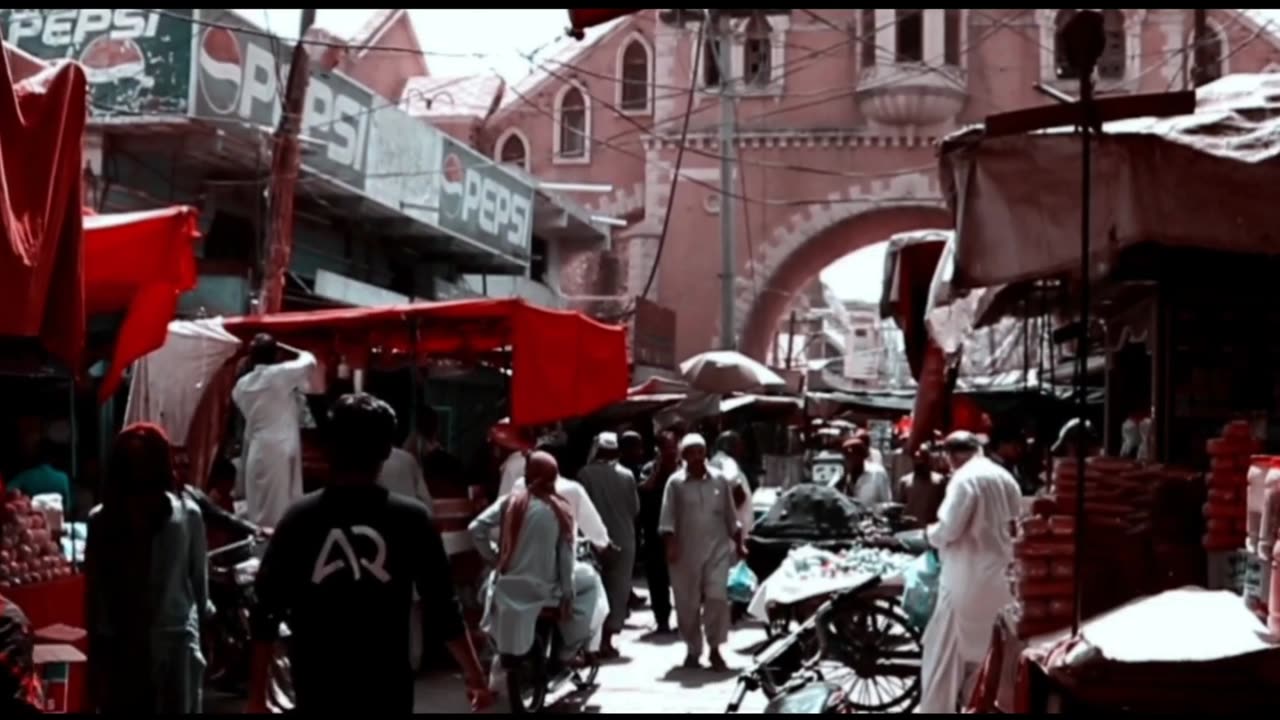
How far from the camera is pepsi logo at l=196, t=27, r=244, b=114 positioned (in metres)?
14.5

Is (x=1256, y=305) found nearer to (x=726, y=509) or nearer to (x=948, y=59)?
(x=726, y=509)

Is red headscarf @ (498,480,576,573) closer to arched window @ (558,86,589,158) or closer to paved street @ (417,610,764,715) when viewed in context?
paved street @ (417,610,764,715)

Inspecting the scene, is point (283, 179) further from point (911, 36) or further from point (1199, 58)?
point (911, 36)

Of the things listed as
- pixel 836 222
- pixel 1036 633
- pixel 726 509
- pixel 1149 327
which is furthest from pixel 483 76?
pixel 1036 633

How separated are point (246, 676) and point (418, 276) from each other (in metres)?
14.4

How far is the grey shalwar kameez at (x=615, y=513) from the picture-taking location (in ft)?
40.7

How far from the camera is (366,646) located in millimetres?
4152

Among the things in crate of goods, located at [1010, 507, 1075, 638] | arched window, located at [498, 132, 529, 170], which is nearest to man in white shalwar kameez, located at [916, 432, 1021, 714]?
crate of goods, located at [1010, 507, 1075, 638]

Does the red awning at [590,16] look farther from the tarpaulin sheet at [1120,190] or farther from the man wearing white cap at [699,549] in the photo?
the man wearing white cap at [699,549]

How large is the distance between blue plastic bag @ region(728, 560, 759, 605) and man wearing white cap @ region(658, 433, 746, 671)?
4.72ft

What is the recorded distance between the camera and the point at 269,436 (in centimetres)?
940

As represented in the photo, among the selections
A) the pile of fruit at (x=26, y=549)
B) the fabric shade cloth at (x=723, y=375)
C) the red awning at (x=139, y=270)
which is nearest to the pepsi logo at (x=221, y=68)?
the fabric shade cloth at (x=723, y=375)

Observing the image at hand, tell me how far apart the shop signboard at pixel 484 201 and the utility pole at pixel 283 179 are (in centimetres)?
781

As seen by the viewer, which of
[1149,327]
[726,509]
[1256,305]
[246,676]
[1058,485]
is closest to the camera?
[1058,485]
